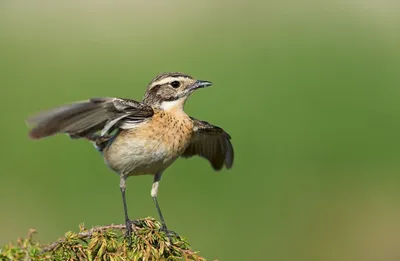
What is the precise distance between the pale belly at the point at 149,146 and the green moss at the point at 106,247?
4.34 ft

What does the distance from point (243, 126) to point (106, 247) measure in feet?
33.4

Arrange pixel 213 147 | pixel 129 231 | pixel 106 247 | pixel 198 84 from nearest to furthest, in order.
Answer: pixel 106 247
pixel 129 231
pixel 198 84
pixel 213 147

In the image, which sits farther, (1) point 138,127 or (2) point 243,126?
(2) point 243,126

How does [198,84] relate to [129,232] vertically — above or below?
above

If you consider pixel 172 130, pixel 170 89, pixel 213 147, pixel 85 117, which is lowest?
pixel 213 147

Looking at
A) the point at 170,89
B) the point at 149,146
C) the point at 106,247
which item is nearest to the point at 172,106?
the point at 170,89

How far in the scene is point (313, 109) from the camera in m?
16.1

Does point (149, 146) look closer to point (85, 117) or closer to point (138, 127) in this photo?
point (138, 127)

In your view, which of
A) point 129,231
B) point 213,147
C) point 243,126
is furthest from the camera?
point 243,126

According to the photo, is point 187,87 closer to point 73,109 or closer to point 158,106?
point 158,106

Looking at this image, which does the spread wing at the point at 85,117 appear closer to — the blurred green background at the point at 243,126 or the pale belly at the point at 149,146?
the pale belly at the point at 149,146

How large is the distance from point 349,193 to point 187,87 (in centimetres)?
724

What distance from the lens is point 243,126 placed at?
Answer: 14711 mm

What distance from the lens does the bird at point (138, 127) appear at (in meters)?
5.98
